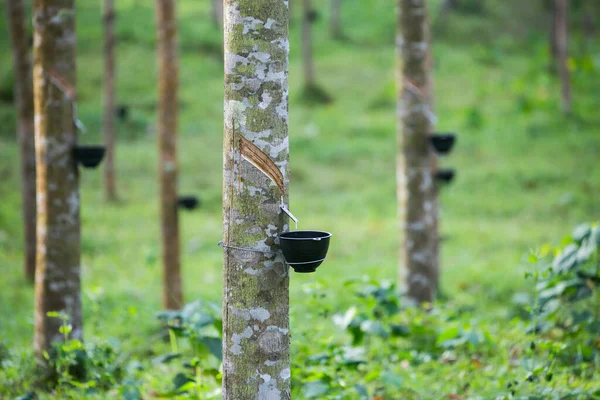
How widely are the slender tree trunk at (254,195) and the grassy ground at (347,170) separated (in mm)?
1029

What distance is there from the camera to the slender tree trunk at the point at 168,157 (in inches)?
236

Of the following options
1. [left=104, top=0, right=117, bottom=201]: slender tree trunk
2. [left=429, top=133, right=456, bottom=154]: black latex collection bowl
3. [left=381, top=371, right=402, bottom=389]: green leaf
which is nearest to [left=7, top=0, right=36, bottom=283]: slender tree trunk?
[left=104, top=0, right=117, bottom=201]: slender tree trunk

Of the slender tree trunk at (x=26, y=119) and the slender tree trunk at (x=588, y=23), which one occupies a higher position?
the slender tree trunk at (x=588, y=23)

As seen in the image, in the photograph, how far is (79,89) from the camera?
1767 cm

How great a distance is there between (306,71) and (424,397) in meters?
15.1

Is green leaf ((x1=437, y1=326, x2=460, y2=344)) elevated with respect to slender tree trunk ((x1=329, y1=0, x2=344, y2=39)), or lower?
lower

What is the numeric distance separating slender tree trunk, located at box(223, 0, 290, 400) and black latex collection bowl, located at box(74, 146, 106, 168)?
6.11ft

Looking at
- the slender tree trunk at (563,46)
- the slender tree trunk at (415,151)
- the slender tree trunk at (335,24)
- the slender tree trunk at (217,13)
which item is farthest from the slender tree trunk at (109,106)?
the slender tree trunk at (335,24)

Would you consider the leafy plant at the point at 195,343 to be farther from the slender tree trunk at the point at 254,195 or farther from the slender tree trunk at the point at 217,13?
the slender tree trunk at the point at 217,13

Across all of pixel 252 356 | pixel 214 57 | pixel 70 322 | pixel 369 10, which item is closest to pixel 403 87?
pixel 70 322

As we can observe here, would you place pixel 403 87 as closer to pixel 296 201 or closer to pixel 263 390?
pixel 263 390

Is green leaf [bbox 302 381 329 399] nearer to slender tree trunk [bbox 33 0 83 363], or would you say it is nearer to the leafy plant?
the leafy plant

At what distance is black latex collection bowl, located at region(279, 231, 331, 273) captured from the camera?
7.34ft

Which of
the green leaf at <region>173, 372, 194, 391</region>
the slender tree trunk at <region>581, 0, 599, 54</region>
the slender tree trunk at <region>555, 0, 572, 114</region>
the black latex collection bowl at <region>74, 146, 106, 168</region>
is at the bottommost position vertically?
the green leaf at <region>173, 372, 194, 391</region>
